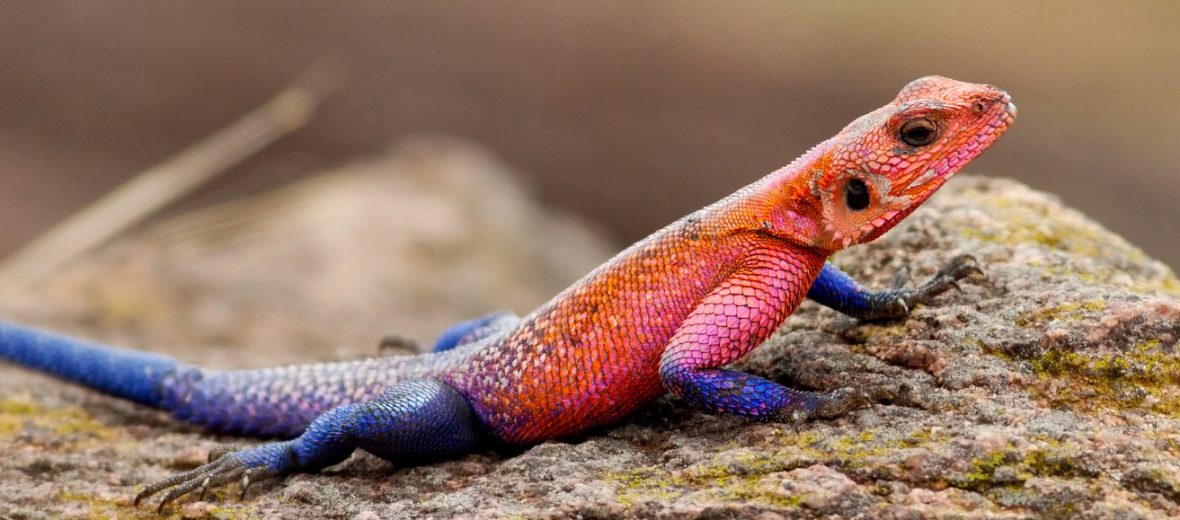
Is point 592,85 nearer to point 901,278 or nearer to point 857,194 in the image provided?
point 901,278

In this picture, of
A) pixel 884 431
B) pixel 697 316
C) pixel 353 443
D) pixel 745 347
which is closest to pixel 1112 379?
pixel 884 431

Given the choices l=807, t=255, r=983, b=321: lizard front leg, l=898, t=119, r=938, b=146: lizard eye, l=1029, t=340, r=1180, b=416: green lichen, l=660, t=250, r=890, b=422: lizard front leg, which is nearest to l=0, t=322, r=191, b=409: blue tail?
l=660, t=250, r=890, b=422: lizard front leg

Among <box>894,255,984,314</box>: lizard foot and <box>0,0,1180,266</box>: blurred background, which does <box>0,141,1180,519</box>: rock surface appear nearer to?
<box>894,255,984,314</box>: lizard foot

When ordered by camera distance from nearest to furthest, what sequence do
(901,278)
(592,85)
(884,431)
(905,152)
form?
(884,431)
(905,152)
(901,278)
(592,85)

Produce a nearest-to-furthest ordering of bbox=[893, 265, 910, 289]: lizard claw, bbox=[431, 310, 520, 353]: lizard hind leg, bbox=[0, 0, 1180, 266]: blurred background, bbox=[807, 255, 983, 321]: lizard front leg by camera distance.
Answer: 1. bbox=[807, 255, 983, 321]: lizard front leg
2. bbox=[893, 265, 910, 289]: lizard claw
3. bbox=[431, 310, 520, 353]: lizard hind leg
4. bbox=[0, 0, 1180, 266]: blurred background

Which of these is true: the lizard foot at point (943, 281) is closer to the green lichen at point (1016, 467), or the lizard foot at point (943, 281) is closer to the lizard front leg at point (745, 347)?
the lizard front leg at point (745, 347)
